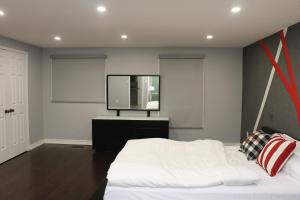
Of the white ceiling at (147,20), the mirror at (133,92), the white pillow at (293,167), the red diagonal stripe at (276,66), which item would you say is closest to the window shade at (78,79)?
the mirror at (133,92)

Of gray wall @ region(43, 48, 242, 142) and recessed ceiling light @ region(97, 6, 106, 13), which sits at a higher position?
recessed ceiling light @ region(97, 6, 106, 13)

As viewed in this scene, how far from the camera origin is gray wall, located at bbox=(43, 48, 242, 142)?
5.24 metres

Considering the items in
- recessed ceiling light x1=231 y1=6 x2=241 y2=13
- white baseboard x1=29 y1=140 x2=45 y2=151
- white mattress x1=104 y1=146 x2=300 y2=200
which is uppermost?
recessed ceiling light x1=231 y1=6 x2=241 y2=13

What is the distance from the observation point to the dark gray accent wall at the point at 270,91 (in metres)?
3.22

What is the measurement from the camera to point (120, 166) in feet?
7.80

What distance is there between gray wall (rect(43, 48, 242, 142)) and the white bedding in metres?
2.35

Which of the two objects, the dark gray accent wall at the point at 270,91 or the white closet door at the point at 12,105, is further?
the white closet door at the point at 12,105

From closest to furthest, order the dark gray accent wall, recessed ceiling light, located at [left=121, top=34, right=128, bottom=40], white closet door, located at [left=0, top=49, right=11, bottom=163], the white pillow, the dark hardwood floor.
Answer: the white pillow, the dark hardwood floor, the dark gray accent wall, recessed ceiling light, located at [left=121, top=34, right=128, bottom=40], white closet door, located at [left=0, top=49, right=11, bottom=163]

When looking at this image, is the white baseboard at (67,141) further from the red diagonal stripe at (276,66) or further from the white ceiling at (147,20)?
the red diagonal stripe at (276,66)

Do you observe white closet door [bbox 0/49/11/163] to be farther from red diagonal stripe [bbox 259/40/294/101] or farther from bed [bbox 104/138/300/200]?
red diagonal stripe [bbox 259/40/294/101]

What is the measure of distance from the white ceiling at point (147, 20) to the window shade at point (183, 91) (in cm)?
83

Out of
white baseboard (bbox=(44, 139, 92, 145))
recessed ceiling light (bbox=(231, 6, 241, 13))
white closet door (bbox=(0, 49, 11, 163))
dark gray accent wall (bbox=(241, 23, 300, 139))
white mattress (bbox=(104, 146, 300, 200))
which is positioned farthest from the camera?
white baseboard (bbox=(44, 139, 92, 145))

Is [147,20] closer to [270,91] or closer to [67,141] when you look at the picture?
[270,91]

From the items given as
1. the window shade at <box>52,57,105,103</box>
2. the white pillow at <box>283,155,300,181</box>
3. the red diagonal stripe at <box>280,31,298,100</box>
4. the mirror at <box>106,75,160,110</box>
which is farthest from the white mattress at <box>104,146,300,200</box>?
the window shade at <box>52,57,105,103</box>
